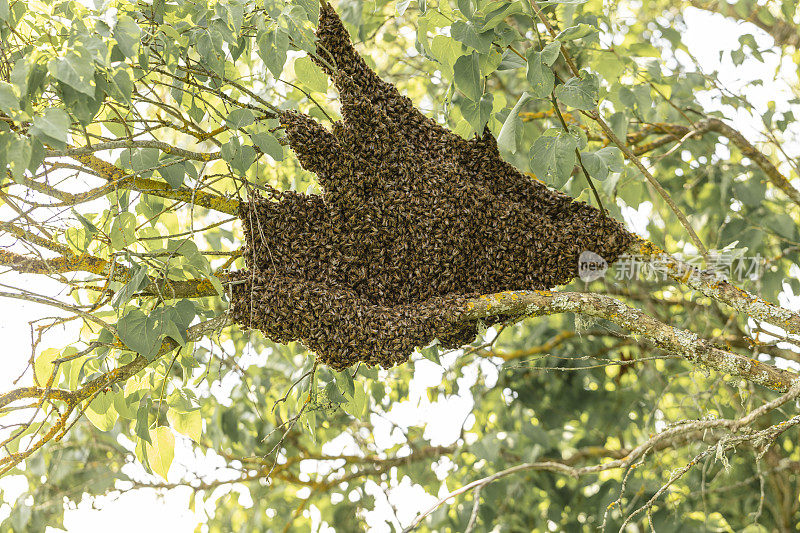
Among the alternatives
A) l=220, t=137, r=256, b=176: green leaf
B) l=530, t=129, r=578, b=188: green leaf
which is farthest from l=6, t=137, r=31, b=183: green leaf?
l=530, t=129, r=578, b=188: green leaf

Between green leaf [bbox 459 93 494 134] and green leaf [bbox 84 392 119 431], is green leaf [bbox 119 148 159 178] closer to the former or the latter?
green leaf [bbox 84 392 119 431]

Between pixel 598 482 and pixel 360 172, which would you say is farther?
pixel 598 482

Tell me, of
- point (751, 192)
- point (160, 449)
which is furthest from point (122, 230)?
point (751, 192)

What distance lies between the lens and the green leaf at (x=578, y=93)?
4.91 ft

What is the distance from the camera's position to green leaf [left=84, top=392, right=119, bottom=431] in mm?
1697

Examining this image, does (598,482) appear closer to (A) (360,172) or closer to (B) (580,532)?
(B) (580,532)

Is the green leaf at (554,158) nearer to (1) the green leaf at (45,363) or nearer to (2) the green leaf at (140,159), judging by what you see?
(2) the green leaf at (140,159)

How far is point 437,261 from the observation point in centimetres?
163

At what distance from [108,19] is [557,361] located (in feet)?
9.47

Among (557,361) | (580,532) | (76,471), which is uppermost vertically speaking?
(76,471)

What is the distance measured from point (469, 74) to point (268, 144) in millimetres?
502

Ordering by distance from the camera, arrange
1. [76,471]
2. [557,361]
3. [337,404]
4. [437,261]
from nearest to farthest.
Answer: [437,261] → [337,404] → [557,361] → [76,471]

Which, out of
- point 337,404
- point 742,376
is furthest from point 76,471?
point 742,376

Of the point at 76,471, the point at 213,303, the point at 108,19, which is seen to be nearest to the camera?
the point at 108,19
